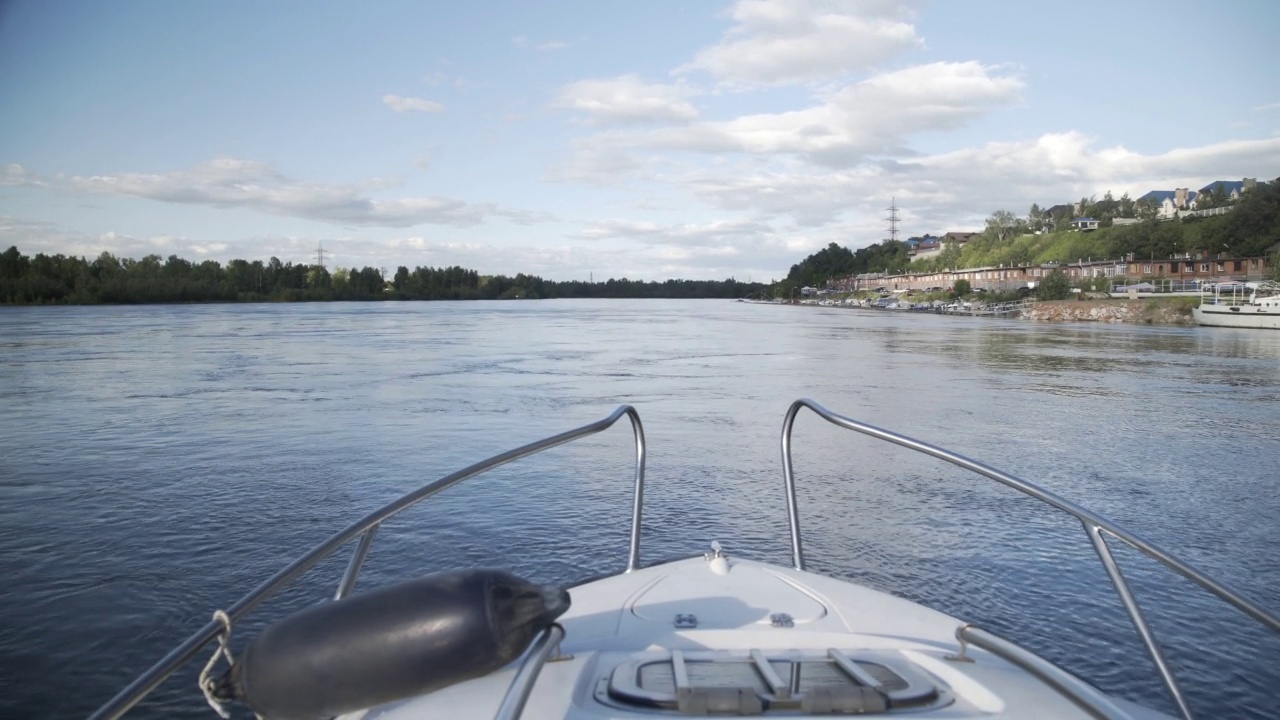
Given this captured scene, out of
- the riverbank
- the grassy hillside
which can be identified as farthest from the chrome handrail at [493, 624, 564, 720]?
the grassy hillside

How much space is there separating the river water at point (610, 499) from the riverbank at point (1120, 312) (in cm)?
4434

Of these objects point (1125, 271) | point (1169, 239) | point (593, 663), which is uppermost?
point (1169, 239)

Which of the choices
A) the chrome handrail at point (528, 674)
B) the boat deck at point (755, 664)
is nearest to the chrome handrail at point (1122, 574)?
the boat deck at point (755, 664)

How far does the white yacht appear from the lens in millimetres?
1779

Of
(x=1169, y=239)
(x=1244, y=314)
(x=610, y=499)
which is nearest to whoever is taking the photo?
(x=610, y=499)

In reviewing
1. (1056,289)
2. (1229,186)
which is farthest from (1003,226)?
(1056,289)

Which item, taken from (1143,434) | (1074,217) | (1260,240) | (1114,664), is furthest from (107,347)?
(1074,217)

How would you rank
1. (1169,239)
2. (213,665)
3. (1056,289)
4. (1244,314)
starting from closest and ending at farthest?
(213,665)
(1244,314)
(1056,289)
(1169,239)

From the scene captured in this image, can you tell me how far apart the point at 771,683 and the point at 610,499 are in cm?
573

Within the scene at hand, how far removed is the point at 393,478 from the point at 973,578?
17.2ft

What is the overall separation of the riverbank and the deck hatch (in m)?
58.8

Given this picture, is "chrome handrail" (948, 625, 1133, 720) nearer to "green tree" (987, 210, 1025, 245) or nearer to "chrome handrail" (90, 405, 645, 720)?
"chrome handrail" (90, 405, 645, 720)

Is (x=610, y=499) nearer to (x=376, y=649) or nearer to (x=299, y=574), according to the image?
(x=299, y=574)

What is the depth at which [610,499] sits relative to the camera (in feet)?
24.9
